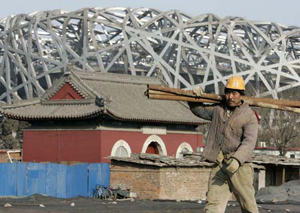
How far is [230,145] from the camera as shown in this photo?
941 centimetres

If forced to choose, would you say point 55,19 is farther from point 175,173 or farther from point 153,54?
point 175,173

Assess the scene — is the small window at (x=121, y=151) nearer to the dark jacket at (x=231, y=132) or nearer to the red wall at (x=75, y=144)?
the red wall at (x=75, y=144)

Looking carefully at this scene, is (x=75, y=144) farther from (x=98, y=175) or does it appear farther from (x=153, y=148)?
(x=98, y=175)

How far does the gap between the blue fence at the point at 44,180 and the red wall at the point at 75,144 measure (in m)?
5.33

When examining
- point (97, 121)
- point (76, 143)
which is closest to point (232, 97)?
point (97, 121)

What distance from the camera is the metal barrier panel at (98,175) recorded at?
102 ft

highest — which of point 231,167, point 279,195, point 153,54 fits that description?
point 153,54

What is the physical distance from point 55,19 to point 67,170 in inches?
2158

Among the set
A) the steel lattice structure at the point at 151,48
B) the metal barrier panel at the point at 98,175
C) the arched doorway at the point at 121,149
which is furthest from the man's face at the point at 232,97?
the steel lattice structure at the point at 151,48

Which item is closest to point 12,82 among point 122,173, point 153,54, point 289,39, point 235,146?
point 153,54

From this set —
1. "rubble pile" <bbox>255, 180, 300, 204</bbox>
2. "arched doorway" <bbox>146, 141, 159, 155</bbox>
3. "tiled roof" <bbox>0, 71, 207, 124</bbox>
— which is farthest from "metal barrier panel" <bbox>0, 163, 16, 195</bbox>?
"arched doorway" <bbox>146, 141, 159, 155</bbox>

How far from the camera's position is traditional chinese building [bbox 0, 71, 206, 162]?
36.8 metres

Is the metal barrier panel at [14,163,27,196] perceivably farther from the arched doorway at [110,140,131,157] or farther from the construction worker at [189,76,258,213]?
the construction worker at [189,76,258,213]

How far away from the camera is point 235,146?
9.38 meters
